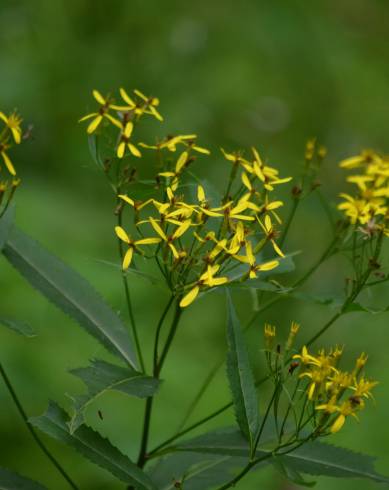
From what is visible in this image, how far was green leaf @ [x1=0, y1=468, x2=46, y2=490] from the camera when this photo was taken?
6.21 ft

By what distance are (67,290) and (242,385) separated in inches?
22.0

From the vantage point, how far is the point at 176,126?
527 cm

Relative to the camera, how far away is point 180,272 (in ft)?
6.07

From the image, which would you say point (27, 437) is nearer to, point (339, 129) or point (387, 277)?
point (387, 277)

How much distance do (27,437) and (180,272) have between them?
1.88m

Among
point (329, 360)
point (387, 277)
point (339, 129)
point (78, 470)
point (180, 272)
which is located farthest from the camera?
point (339, 129)

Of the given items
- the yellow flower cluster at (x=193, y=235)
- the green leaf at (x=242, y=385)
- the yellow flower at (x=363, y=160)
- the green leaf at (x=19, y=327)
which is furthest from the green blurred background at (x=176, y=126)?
the green leaf at (x=19, y=327)

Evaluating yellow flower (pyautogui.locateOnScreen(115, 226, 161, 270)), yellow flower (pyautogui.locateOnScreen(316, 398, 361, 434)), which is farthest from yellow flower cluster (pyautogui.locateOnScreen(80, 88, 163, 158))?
yellow flower (pyautogui.locateOnScreen(316, 398, 361, 434))

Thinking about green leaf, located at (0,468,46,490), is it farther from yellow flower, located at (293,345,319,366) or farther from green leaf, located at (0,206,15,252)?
yellow flower, located at (293,345,319,366)

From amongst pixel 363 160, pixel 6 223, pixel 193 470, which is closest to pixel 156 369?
pixel 193 470

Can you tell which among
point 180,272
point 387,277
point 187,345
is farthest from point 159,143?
point 187,345

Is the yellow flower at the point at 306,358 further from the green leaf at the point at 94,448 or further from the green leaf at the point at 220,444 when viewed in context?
the green leaf at the point at 94,448

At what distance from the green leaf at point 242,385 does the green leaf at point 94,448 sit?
0.82ft

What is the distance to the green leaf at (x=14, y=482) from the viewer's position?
6.21 ft
